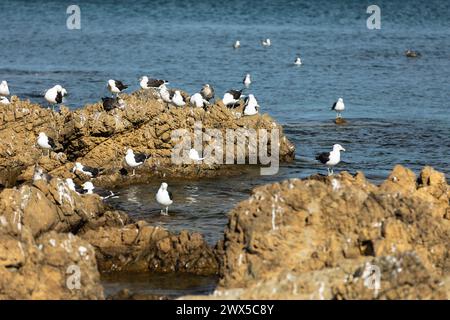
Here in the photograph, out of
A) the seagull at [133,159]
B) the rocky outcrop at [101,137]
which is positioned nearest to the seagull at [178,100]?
the rocky outcrop at [101,137]

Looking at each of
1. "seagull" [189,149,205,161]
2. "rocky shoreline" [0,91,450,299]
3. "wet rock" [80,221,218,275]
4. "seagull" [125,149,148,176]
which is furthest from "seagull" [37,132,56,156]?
"wet rock" [80,221,218,275]

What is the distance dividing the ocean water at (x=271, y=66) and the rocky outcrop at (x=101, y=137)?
2.86ft

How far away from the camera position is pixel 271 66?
35.9 meters

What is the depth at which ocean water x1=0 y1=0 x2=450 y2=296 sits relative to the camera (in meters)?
20.2

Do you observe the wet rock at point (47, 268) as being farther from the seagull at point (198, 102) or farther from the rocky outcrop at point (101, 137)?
the seagull at point (198, 102)

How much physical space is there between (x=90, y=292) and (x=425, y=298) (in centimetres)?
336

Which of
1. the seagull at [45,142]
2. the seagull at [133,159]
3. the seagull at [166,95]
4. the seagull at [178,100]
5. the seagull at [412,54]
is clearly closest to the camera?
the seagull at [133,159]

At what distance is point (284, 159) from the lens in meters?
20.4

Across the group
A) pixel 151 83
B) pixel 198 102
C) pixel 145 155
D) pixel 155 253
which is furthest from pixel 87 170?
pixel 151 83

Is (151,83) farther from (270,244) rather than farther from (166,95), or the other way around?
(270,244)

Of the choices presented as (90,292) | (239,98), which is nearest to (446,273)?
(90,292)

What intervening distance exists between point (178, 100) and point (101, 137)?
1947mm

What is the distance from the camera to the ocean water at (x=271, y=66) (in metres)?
20.2
